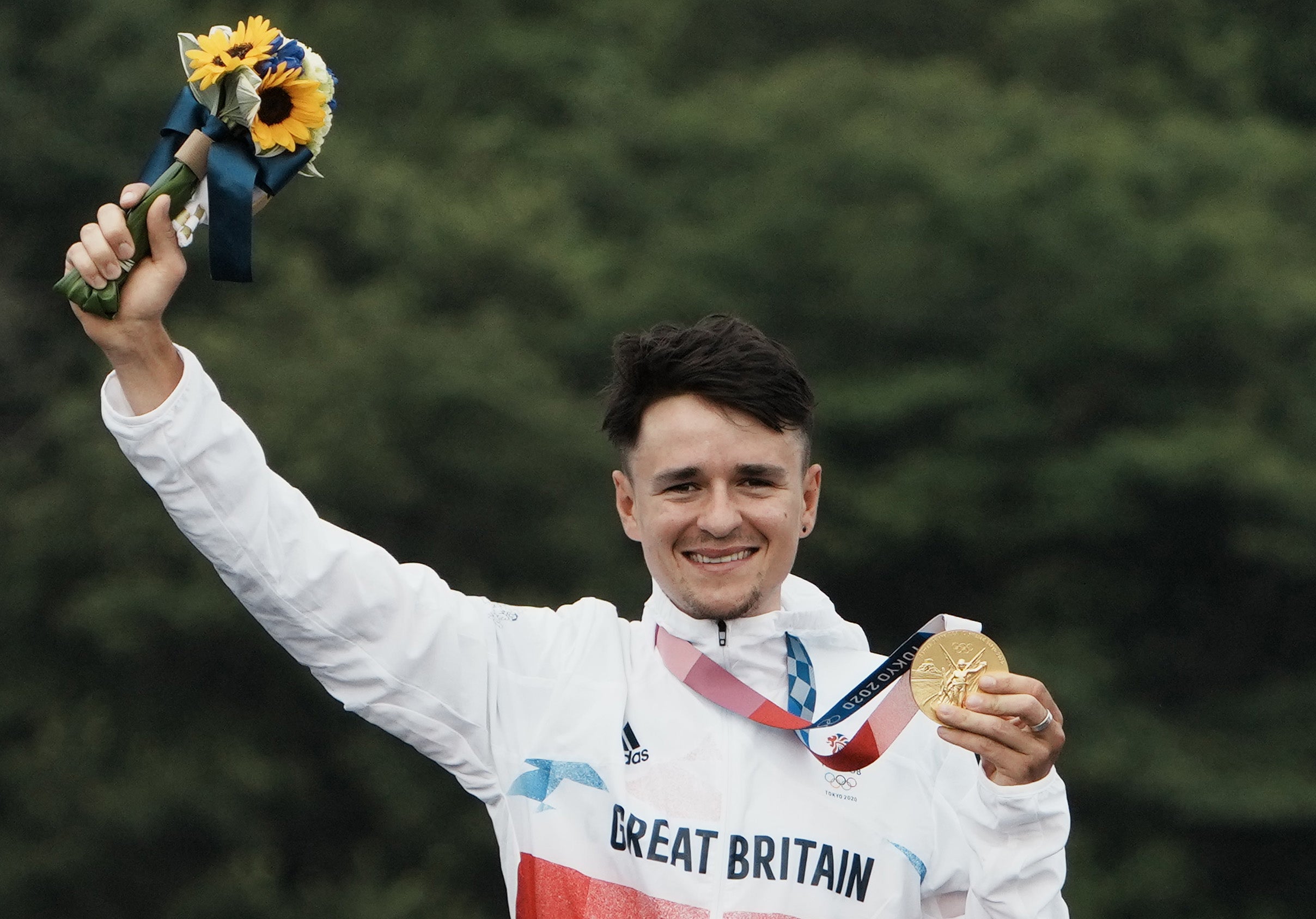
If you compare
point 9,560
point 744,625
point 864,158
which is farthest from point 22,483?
point 744,625

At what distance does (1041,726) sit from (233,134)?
122 cm

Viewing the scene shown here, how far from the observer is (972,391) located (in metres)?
10.1

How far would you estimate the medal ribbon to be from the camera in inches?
95.9

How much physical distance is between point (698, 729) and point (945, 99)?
339 inches

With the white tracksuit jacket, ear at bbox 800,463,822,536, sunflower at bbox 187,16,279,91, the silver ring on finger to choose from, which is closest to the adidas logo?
the white tracksuit jacket

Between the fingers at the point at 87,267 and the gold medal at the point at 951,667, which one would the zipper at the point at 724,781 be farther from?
the fingers at the point at 87,267

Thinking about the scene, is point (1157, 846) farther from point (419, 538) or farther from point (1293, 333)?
point (419, 538)

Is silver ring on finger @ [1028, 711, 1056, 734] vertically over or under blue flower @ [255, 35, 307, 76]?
under

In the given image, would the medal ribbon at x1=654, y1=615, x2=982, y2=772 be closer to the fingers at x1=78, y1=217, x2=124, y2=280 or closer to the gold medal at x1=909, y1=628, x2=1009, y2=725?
the gold medal at x1=909, y1=628, x2=1009, y2=725

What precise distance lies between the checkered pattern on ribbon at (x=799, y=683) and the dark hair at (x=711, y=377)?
0.28m

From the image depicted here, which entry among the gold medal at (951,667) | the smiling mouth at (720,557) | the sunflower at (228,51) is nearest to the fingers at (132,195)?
the sunflower at (228,51)

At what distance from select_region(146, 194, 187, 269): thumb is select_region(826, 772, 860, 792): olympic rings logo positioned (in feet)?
3.44

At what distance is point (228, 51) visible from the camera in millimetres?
2340

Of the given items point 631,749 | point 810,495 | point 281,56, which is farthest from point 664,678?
point 281,56
